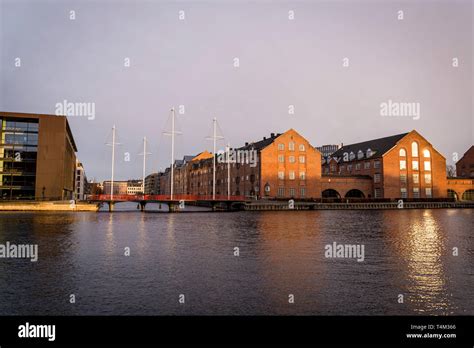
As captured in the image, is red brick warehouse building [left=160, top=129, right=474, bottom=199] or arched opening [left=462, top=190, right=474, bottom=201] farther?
arched opening [left=462, top=190, right=474, bottom=201]

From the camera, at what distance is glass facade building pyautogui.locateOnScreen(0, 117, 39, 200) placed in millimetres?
75438

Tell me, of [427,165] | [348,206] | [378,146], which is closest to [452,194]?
[427,165]

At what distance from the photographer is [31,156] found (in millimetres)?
77562

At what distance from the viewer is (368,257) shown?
1655 centimetres

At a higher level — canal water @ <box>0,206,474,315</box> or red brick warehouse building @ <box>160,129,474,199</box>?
red brick warehouse building @ <box>160,129,474,199</box>

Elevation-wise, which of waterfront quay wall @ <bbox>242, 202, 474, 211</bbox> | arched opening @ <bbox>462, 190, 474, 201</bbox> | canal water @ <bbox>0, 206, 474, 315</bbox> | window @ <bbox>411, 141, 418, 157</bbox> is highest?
window @ <bbox>411, 141, 418, 157</bbox>

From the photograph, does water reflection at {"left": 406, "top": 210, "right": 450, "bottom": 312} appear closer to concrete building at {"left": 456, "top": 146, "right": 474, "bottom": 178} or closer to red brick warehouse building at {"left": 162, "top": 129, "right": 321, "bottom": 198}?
red brick warehouse building at {"left": 162, "top": 129, "right": 321, "bottom": 198}

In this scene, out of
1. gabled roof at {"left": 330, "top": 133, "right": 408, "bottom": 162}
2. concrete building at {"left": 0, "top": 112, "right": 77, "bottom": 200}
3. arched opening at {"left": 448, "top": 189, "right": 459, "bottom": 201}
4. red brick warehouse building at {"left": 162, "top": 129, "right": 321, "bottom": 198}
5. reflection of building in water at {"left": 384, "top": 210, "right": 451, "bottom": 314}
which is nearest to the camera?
reflection of building in water at {"left": 384, "top": 210, "right": 451, "bottom": 314}

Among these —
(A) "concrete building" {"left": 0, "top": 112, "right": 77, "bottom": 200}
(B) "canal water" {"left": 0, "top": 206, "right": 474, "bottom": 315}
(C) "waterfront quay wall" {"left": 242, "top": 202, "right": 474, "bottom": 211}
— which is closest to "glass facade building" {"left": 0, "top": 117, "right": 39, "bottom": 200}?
(A) "concrete building" {"left": 0, "top": 112, "right": 77, "bottom": 200}

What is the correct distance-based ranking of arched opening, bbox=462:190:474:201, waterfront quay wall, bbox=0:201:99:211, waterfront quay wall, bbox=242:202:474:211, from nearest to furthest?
waterfront quay wall, bbox=0:201:99:211 → waterfront quay wall, bbox=242:202:474:211 → arched opening, bbox=462:190:474:201

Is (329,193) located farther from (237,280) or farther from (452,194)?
(237,280)

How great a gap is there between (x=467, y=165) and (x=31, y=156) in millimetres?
108933
